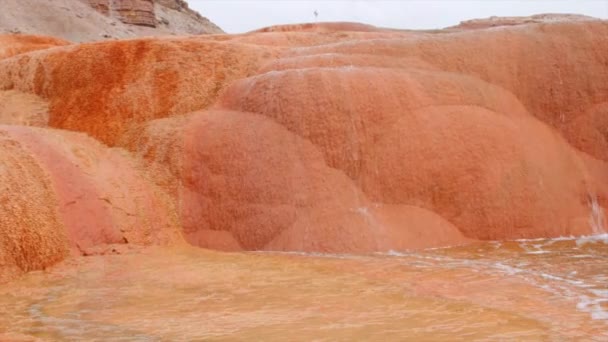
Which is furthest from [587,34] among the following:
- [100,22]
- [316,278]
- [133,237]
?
[100,22]

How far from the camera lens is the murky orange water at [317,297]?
502 cm

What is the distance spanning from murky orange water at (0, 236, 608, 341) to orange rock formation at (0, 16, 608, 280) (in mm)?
692

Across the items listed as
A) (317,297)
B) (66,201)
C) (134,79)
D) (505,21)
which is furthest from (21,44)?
(317,297)

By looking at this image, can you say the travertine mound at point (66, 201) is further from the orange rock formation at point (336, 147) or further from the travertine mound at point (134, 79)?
the travertine mound at point (134, 79)

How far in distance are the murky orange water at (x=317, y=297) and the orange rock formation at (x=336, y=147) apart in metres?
0.69

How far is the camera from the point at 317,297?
19.9ft

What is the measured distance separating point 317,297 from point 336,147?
3.57 meters

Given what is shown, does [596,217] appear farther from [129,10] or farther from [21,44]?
[129,10]

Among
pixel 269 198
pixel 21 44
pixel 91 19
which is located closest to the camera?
pixel 269 198

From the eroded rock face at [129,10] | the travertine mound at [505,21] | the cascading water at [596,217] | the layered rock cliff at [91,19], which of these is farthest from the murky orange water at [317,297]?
the eroded rock face at [129,10]

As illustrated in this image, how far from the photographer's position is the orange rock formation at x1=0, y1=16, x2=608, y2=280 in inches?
346

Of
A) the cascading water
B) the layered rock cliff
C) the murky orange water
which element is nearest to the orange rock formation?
the cascading water

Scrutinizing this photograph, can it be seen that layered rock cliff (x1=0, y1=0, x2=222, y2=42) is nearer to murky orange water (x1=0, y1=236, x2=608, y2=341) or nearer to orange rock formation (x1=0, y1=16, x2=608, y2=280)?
orange rock formation (x1=0, y1=16, x2=608, y2=280)

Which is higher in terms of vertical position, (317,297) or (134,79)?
(134,79)
